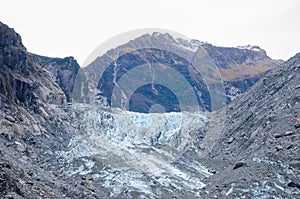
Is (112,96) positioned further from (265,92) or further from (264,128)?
(264,128)

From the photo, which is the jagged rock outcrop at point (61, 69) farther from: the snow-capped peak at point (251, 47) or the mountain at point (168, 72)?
the snow-capped peak at point (251, 47)

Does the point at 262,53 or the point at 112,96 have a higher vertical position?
the point at 262,53

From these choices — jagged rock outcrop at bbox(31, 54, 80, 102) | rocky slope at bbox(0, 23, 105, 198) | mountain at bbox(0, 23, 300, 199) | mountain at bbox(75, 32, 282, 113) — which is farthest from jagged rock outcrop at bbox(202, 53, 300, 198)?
mountain at bbox(75, 32, 282, 113)

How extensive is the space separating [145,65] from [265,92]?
166 feet

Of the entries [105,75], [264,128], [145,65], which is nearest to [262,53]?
[145,65]

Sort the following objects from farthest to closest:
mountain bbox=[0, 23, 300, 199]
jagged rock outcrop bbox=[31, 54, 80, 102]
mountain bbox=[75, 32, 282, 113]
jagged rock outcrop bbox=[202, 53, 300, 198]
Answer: mountain bbox=[75, 32, 282, 113] → jagged rock outcrop bbox=[31, 54, 80, 102] → jagged rock outcrop bbox=[202, 53, 300, 198] → mountain bbox=[0, 23, 300, 199]

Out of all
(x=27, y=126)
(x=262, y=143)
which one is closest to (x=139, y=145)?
(x=27, y=126)

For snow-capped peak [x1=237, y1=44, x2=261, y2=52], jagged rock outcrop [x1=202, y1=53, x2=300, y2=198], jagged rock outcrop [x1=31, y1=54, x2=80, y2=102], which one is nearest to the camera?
jagged rock outcrop [x1=202, y1=53, x2=300, y2=198]

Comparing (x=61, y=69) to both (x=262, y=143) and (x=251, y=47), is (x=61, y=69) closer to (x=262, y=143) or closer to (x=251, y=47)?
(x=262, y=143)

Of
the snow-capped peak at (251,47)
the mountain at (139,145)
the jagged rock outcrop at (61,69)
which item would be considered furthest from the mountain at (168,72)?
the mountain at (139,145)

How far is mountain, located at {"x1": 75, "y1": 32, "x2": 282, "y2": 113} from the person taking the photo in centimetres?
7125

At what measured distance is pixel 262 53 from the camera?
116 metres

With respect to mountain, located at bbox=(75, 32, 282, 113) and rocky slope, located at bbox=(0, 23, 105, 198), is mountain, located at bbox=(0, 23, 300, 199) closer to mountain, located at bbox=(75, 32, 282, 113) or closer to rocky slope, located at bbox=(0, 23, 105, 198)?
rocky slope, located at bbox=(0, 23, 105, 198)

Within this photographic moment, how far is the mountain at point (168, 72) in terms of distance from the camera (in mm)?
71250
